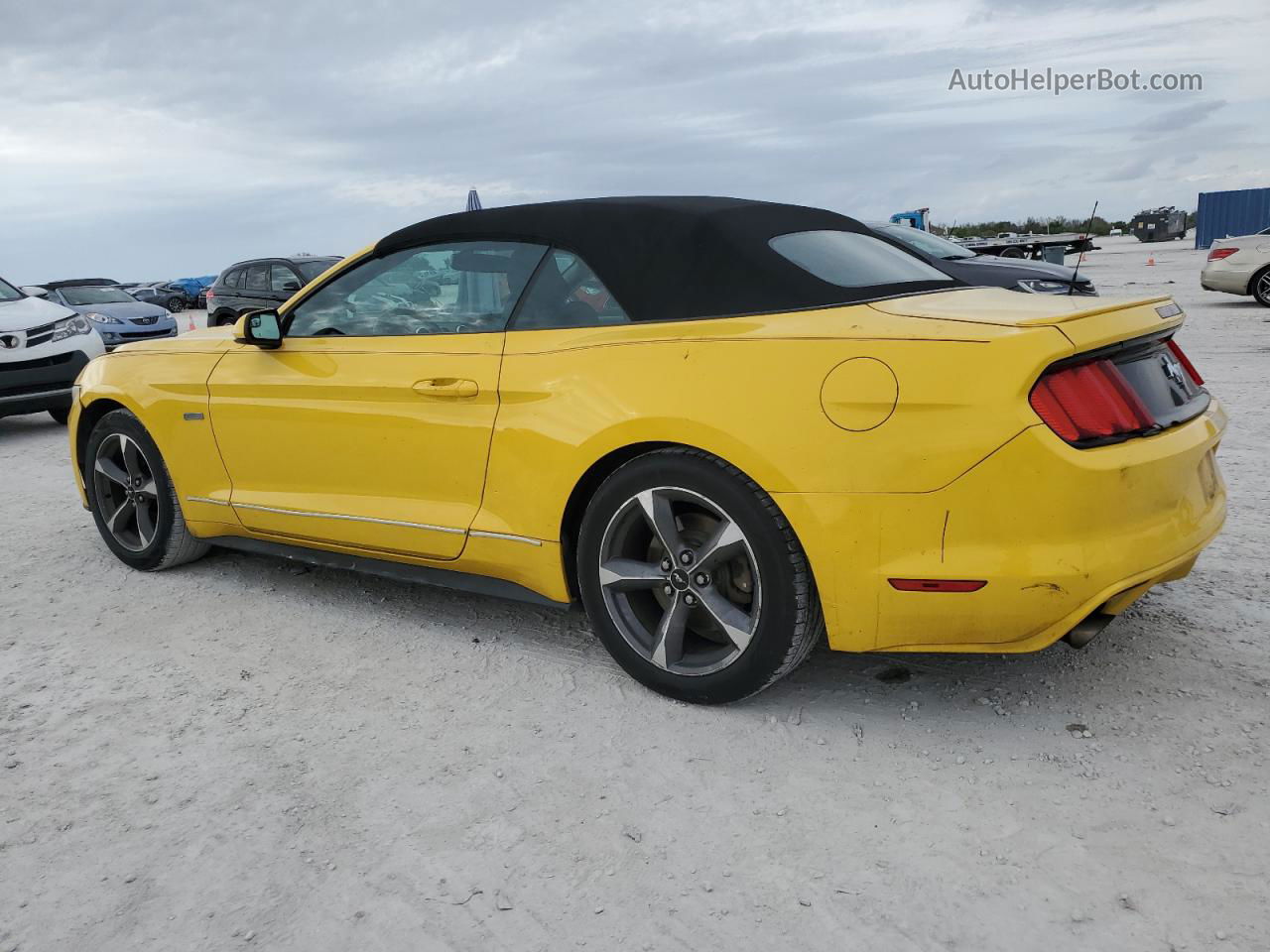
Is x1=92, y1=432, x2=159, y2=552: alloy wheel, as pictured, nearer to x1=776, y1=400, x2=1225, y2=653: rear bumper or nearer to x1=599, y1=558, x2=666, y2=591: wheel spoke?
x1=599, y1=558, x2=666, y2=591: wheel spoke

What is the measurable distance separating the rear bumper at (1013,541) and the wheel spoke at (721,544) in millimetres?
186

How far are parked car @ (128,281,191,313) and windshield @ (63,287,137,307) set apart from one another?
24.6 m

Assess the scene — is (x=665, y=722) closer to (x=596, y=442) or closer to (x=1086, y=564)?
(x=596, y=442)

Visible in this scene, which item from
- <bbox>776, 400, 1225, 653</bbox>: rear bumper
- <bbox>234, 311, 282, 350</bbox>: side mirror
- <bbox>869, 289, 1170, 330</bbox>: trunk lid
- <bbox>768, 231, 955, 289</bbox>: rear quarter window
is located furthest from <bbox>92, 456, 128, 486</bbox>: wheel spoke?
<bbox>869, 289, 1170, 330</bbox>: trunk lid

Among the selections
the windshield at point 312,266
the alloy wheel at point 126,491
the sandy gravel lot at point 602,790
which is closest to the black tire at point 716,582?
the sandy gravel lot at point 602,790

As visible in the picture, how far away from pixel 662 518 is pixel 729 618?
35 centimetres

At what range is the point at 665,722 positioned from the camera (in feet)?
10.4

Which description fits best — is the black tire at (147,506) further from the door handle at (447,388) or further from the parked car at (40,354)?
the parked car at (40,354)

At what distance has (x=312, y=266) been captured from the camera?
15289mm

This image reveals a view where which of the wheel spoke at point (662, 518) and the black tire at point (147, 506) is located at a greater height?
the wheel spoke at point (662, 518)

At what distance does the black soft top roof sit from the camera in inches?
122

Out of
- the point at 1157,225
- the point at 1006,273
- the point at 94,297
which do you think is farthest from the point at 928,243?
the point at 1157,225

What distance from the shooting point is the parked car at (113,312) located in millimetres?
17750

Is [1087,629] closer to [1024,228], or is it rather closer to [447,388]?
[447,388]
